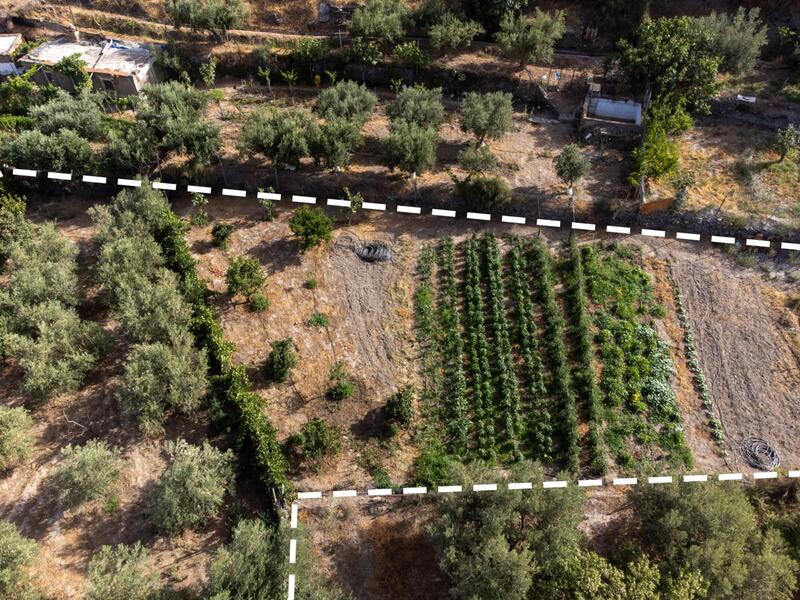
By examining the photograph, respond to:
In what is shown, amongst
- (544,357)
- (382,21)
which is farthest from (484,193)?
(382,21)

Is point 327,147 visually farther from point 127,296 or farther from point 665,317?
point 665,317

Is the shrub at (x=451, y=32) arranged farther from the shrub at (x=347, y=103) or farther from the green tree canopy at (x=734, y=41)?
the green tree canopy at (x=734, y=41)

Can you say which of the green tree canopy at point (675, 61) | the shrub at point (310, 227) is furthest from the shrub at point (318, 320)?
the green tree canopy at point (675, 61)

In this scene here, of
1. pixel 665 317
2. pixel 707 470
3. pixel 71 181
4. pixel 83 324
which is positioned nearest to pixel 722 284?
pixel 665 317

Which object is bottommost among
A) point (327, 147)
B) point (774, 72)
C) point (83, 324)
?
point (83, 324)

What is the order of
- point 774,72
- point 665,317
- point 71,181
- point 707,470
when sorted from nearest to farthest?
point 707,470 → point 665,317 → point 71,181 → point 774,72

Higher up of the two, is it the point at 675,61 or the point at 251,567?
the point at 675,61

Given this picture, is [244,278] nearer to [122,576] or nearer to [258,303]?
[258,303]
